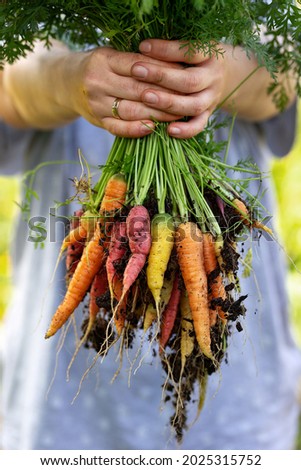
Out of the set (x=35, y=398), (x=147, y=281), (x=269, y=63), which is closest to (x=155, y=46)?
(x=269, y=63)

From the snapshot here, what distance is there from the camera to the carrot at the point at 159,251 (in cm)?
100

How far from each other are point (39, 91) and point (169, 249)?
0.59 m

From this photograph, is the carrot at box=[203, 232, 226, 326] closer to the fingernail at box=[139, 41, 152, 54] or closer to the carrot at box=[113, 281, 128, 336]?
the carrot at box=[113, 281, 128, 336]

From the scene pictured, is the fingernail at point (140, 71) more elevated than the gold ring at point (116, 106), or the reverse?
the fingernail at point (140, 71)

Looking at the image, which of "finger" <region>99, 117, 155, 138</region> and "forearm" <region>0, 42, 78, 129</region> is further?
"forearm" <region>0, 42, 78, 129</region>

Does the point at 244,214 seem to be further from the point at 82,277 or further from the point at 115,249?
the point at 82,277

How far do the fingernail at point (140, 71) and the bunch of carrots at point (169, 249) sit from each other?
116 mm

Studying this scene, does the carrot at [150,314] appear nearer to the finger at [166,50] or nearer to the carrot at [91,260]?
the carrot at [91,260]

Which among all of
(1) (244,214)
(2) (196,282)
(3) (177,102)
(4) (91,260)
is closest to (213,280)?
(2) (196,282)

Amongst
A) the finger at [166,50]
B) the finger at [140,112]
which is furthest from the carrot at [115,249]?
the finger at [166,50]

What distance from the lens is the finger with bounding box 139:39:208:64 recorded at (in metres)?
0.95

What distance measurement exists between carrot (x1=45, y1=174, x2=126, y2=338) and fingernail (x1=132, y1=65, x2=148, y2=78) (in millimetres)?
197

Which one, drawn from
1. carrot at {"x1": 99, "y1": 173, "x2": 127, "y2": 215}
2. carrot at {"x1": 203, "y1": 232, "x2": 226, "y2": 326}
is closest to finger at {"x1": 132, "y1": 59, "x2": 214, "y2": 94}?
carrot at {"x1": 99, "y1": 173, "x2": 127, "y2": 215}

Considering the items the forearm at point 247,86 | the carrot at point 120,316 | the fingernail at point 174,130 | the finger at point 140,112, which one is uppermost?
the forearm at point 247,86
